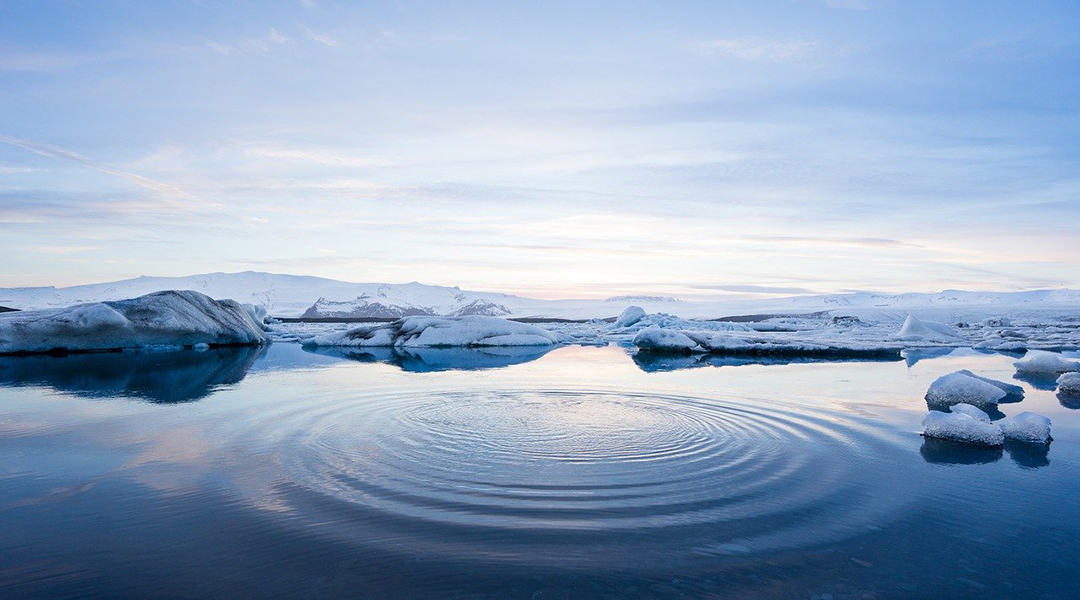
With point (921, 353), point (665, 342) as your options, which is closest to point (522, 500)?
point (665, 342)

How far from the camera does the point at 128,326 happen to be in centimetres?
1619

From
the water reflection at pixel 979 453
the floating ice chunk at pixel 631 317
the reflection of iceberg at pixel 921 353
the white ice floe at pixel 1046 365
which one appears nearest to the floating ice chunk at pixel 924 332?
the reflection of iceberg at pixel 921 353

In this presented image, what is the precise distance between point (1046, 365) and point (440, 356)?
12226 mm

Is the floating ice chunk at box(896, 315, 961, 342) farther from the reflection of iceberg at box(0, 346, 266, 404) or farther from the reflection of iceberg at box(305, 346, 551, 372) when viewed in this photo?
the reflection of iceberg at box(0, 346, 266, 404)

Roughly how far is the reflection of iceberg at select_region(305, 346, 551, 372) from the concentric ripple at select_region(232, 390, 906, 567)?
19.3 ft

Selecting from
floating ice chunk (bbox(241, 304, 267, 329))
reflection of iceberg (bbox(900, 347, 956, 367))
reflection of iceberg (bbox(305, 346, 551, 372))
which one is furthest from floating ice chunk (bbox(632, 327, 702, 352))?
floating ice chunk (bbox(241, 304, 267, 329))

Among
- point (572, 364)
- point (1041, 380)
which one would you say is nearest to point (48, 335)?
point (572, 364)

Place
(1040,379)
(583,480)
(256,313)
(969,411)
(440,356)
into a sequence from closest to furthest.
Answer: (583,480) < (969,411) < (1040,379) < (440,356) < (256,313)

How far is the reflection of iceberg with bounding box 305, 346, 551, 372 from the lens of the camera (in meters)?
12.9

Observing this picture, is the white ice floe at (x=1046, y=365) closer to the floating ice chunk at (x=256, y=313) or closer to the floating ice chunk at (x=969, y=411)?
the floating ice chunk at (x=969, y=411)

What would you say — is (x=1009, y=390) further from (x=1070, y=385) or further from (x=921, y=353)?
(x=921, y=353)

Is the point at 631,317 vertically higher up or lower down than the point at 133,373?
higher up

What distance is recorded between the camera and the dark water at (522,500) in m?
2.80

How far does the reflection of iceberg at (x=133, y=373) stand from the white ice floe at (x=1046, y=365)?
13.6 m
